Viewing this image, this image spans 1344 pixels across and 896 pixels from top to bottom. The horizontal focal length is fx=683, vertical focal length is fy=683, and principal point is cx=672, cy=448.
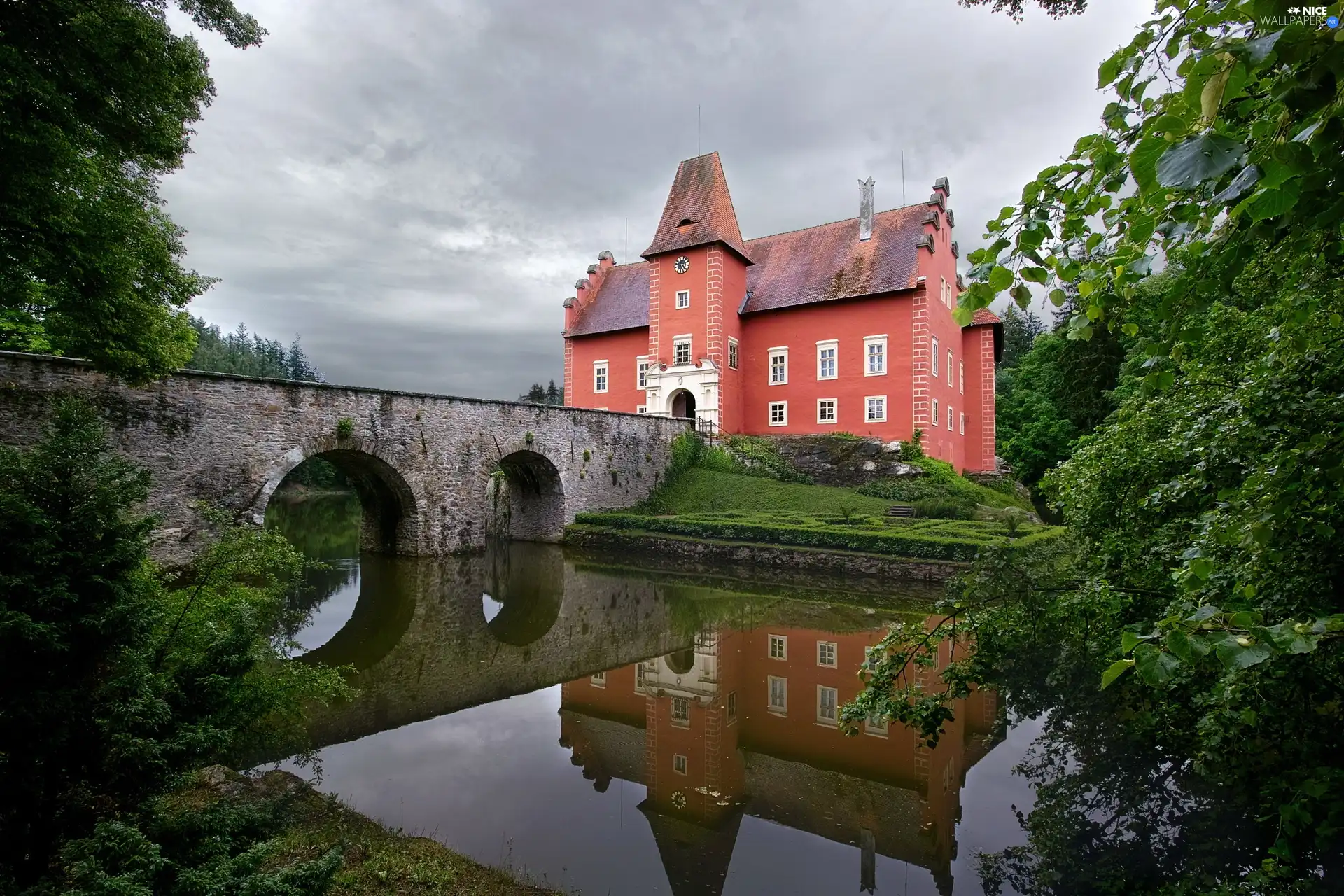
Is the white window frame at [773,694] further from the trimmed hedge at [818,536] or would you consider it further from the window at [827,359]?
the window at [827,359]

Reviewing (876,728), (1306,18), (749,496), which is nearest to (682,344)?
(749,496)

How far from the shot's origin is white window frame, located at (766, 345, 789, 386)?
2842cm

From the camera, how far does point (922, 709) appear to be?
3307mm

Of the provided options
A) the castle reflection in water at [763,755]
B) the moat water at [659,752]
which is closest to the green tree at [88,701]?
the moat water at [659,752]

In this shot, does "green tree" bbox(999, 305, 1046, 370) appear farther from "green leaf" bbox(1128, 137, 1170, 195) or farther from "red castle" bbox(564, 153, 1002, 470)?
"green leaf" bbox(1128, 137, 1170, 195)

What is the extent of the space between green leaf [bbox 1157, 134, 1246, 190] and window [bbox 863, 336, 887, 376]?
26.2 meters

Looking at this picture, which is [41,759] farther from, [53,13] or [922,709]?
[53,13]

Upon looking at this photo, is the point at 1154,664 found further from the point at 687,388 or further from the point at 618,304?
the point at 618,304

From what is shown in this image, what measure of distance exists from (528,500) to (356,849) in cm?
1863

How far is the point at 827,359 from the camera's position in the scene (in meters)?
27.5

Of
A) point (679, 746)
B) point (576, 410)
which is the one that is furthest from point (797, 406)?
point (679, 746)

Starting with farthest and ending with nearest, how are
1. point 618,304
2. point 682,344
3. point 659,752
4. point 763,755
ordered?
point 618,304 → point 682,344 → point 659,752 → point 763,755

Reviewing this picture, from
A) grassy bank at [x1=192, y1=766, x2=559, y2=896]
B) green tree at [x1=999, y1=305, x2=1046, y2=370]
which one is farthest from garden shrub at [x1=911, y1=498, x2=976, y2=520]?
green tree at [x1=999, y1=305, x2=1046, y2=370]

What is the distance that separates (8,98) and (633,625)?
9679 millimetres
